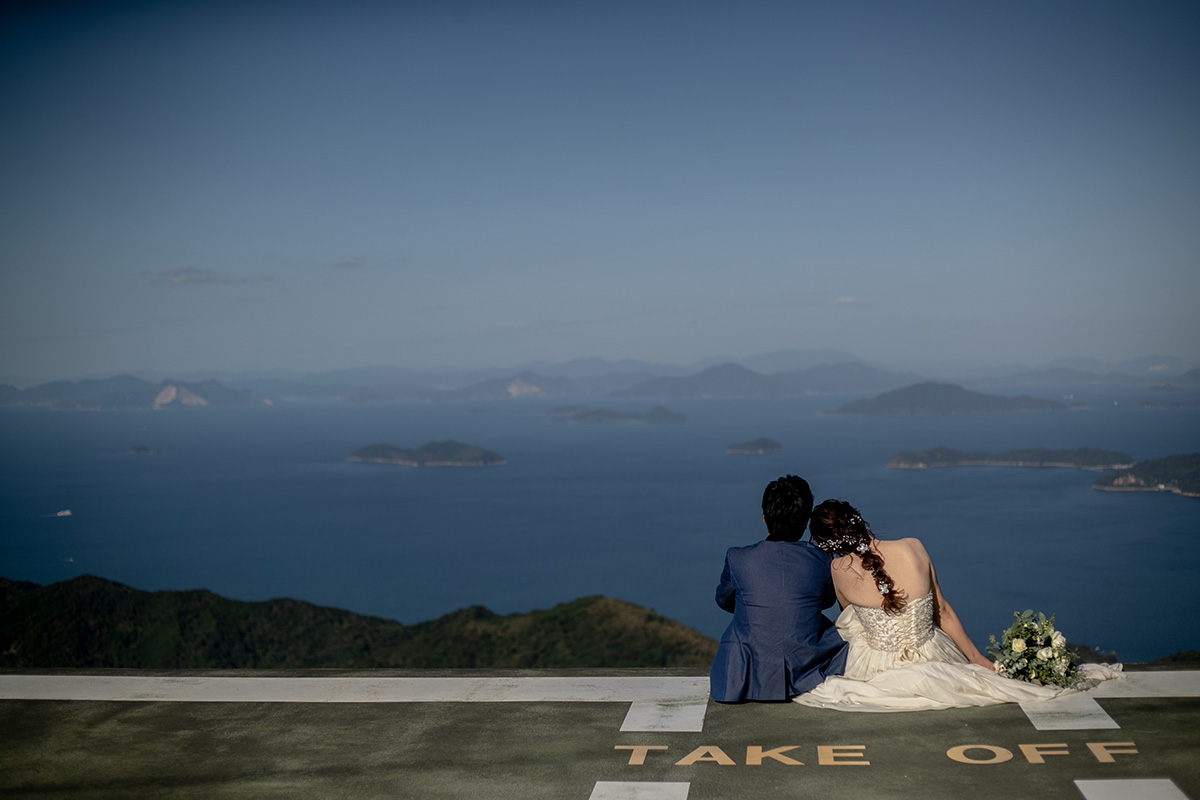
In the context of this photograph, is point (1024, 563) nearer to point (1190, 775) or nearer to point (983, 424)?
point (1190, 775)

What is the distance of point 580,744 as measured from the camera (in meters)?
4.07

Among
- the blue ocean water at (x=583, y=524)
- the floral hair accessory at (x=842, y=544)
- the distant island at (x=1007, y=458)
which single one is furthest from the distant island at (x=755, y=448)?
the floral hair accessory at (x=842, y=544)

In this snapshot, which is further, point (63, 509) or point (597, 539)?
point (63, 509)

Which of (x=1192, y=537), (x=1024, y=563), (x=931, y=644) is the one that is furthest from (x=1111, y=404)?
(x=931, y=644)

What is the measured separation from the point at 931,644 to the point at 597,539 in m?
82.1

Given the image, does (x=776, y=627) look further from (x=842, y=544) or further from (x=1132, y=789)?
(x=1132, y=789)

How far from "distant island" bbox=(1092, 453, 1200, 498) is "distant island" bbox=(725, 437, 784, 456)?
1867 inches

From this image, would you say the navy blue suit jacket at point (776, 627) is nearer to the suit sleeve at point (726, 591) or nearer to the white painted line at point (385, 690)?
the suit sleeve at point (726, 591)

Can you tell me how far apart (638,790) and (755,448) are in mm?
137246

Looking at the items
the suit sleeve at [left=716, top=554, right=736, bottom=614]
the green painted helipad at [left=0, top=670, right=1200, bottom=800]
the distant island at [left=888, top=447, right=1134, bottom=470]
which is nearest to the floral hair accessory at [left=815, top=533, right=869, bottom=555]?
the suit sleeve at [left=716, top=554, right=736, bottom=614]

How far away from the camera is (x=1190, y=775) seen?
3.36 meters

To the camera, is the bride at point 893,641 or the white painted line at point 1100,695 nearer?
the white painted line at point 1100,695

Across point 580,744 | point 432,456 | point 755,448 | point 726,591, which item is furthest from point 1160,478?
point 580,744

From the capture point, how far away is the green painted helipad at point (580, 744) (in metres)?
3.48
